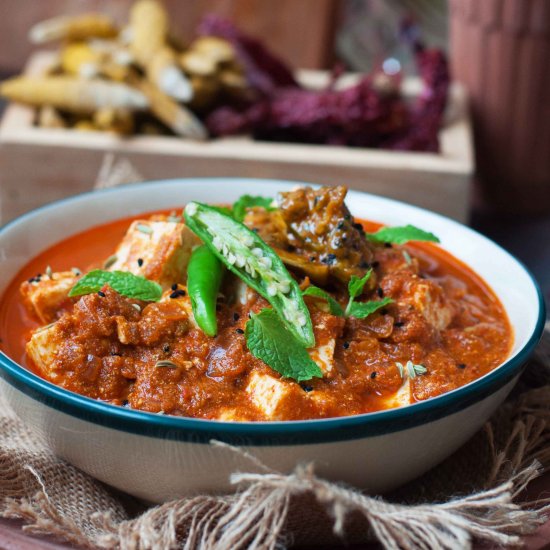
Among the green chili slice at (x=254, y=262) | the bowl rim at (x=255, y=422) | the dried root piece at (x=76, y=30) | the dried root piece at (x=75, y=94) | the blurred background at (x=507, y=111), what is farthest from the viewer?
the dried root piece at (x=76, y=30)

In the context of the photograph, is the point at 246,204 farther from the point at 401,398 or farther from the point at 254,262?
the point at 401,398

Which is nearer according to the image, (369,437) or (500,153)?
(369,437)

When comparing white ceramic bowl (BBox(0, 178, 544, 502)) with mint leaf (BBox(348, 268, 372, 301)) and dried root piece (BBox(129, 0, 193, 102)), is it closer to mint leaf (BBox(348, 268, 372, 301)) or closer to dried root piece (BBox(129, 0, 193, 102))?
mint leaf (BBox(348, 268, 372, 301))

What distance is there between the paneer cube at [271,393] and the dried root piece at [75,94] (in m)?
2.73

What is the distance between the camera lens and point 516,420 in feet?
8.55

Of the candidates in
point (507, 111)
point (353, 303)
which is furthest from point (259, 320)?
point (507, 111)

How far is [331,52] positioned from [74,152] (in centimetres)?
360

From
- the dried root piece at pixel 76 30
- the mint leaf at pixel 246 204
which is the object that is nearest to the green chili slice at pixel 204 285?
the mint leaf at pixel 246 204

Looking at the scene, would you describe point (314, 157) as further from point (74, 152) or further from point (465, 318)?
point (465, 318)

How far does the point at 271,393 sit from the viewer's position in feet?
7.30

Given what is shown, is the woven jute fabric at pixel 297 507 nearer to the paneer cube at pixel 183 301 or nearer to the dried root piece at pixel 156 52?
the paneer cube at pixel 183 301

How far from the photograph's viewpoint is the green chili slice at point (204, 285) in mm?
2410

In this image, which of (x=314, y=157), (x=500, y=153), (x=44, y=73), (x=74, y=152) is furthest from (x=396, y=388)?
(x=44, y=73)

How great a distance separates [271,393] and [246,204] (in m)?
0.96
